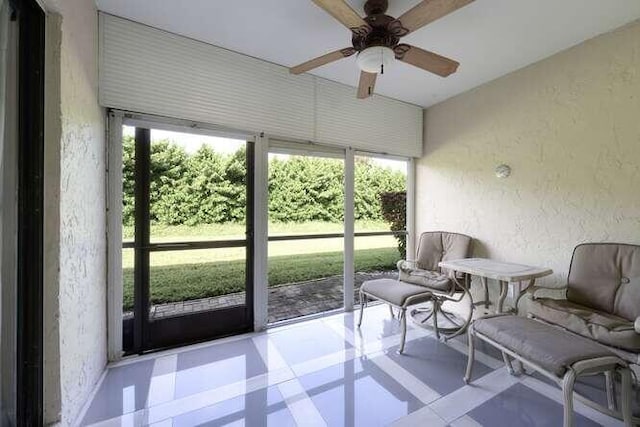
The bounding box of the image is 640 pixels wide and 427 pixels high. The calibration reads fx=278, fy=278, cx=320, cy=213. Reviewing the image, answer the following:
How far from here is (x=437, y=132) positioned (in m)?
3.47

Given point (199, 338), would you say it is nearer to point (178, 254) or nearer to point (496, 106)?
point (178, 254)

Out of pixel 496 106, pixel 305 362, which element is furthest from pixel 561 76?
pixel 305 362

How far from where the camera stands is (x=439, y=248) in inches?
126

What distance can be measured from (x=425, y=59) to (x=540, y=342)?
5.93 feet

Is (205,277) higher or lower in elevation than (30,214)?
lower

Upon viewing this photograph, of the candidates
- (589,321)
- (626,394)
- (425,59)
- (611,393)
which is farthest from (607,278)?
(425,59)

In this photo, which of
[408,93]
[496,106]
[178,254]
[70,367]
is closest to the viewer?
[70,367]

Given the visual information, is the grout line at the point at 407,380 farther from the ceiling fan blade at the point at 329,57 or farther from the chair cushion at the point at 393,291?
the ceiling fan blade at the point at 329,57

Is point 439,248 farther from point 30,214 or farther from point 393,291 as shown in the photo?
point 30,214

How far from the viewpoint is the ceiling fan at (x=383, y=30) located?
1.40m

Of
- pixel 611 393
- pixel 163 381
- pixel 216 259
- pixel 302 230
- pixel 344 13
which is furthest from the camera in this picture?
pixel 302 230

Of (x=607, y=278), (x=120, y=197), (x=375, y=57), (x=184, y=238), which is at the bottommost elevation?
(x=607, y=278)

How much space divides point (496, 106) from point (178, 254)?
3379mm

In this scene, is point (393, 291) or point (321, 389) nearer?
point (321, 389)
